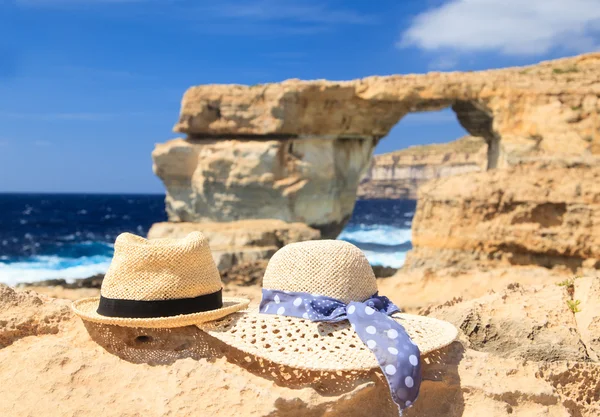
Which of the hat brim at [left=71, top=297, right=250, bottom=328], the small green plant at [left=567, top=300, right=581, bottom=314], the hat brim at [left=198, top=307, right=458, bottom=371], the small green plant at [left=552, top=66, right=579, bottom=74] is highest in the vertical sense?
the small green plant at [left=552, top=66, right=579, bottom=74]

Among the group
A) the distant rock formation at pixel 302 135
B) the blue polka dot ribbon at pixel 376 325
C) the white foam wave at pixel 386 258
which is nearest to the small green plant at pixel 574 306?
the blue polka dot ribbon at pixel 376 325

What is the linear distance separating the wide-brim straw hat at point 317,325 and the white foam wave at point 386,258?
912 inches

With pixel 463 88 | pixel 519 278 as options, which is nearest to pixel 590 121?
pixel 463 88

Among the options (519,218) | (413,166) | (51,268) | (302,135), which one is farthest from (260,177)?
(413,166)

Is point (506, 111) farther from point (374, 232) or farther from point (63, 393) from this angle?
point (374, 232)

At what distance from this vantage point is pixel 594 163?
9.76 metres

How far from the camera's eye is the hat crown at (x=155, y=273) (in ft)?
6.59

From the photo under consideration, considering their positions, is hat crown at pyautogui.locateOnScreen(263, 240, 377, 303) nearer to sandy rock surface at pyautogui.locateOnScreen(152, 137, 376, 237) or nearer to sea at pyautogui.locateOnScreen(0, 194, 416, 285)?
sea at pyautogui.locateOnScreen(0, 194, 416, 285)

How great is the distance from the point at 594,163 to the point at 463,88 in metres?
7.10

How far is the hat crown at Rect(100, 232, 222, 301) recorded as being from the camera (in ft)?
Answer: 6.59

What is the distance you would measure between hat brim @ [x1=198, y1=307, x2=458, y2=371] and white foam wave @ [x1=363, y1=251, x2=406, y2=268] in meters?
23.2

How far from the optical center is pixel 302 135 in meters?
20.1

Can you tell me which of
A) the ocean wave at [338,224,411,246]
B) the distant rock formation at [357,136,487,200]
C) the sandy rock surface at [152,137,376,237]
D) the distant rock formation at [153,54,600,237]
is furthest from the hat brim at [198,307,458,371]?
the distant rock formation at [357,136,487,200]

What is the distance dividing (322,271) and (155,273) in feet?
1.79
